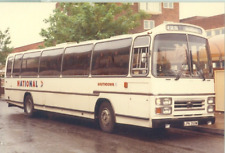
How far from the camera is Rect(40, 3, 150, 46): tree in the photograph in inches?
868

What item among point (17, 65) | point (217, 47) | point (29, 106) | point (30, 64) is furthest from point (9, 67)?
point (217, 47)

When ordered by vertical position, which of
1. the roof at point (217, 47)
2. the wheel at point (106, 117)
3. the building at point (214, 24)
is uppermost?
the building at point (214, 24)

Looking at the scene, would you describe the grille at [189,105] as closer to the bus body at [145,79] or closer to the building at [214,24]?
the bus body at [145,79]

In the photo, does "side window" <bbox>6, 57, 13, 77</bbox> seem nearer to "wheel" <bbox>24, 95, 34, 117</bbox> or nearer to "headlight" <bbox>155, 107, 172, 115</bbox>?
"wheel" <bbox>24, 95, 34, 117</bbox>

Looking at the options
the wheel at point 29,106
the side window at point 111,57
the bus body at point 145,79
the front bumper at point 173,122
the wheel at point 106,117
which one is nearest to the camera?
the front bumper at point 173,122

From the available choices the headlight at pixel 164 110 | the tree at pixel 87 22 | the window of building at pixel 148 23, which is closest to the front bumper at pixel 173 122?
the headlight at pixel 164 110

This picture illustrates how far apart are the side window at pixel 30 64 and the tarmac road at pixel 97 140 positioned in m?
3.37

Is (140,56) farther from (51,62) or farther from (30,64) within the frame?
(30,64)

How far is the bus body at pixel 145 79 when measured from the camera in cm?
923

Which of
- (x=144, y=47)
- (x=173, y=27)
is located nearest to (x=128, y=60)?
(x=144, y=47)

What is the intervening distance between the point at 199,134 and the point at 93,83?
360 cm

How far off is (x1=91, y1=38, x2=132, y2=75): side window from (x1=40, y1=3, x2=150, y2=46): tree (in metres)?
10.0

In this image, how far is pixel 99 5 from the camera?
22531 mm

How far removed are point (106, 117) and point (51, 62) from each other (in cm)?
411
